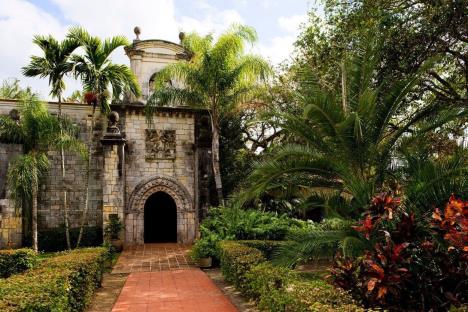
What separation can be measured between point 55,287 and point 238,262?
368 cm

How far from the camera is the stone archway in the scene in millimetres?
17062

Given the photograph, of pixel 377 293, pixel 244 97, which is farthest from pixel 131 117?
pixel 377 293

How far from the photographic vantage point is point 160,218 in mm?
20969

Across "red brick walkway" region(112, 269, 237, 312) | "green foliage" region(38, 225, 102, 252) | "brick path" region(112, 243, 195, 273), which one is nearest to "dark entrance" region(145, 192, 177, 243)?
"brick path" region(112, 243, 195, 273)

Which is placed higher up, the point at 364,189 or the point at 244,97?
the point at 244,97

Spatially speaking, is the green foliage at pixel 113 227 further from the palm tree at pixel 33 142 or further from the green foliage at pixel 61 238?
the palm tree at pixel 33 142

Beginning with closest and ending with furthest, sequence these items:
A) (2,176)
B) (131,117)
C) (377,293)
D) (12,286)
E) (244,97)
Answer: (377,293)
(12,286)
(244,97)
(2,176)
(131,117)

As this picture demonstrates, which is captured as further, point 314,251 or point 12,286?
point 314,251

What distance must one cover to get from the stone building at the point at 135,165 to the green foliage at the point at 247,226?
430 cm

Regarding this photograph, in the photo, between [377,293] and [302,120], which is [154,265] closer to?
[302,120]

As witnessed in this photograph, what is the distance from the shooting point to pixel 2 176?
16141 mm

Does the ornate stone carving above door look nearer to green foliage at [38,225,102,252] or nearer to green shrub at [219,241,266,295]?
green foliage at [38,225,102,252]

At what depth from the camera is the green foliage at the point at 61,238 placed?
15742mm

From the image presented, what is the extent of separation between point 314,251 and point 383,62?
5.57 metres
